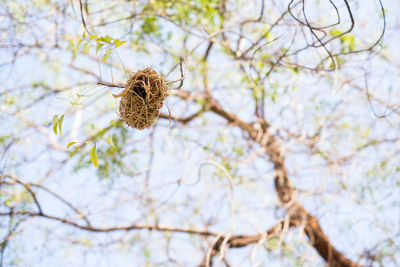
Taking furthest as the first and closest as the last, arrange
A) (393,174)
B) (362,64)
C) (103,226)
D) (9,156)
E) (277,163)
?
1. (277,163)
2. (393,174)
3. (103,226)
4. (9,156)
5. (362,64)

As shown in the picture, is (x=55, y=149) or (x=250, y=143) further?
(x=250, y=143)

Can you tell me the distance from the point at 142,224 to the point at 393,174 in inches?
119

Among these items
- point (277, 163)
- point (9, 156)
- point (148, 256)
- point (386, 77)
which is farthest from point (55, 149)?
point (386, 77)

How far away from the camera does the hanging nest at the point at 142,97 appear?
1824 millimetres

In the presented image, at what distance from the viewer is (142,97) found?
1863 mm

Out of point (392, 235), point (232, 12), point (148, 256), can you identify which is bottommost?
point (392, 235)

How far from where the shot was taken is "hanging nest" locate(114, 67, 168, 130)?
182cm

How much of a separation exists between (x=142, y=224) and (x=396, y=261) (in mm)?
2787

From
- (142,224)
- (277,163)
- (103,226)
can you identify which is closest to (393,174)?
(277,163)

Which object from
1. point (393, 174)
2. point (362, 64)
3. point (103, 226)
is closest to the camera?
point (362, 64)

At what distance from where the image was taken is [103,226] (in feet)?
13.3

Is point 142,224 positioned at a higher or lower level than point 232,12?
lower

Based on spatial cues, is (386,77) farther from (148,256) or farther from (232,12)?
(148,256)

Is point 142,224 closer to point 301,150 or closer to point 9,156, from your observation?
point 9,156
